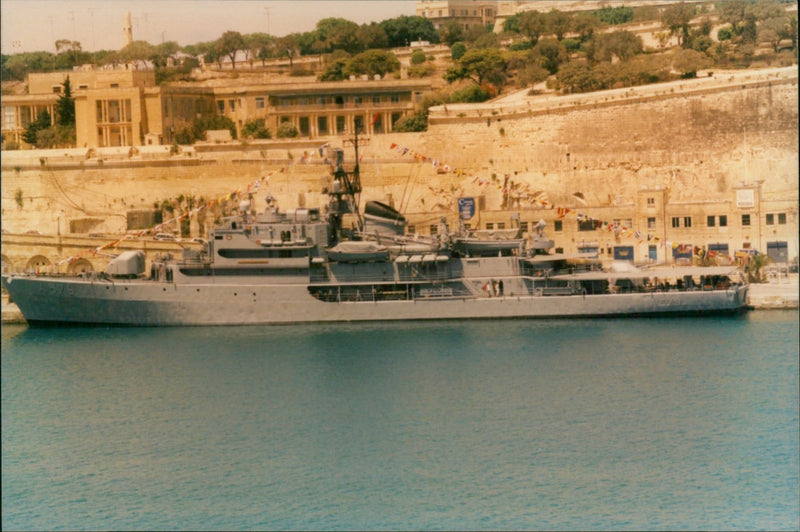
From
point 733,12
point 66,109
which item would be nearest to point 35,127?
point 66,109

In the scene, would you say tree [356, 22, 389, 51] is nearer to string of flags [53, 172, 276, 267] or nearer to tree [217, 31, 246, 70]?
tree [217, 31, 246, 70]

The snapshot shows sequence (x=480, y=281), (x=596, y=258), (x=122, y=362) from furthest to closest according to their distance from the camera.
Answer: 1. (x=596, y=258)
2. (x=480, y=281)
3. (x=122, y=362)

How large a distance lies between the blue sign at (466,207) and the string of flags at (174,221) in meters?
4.47

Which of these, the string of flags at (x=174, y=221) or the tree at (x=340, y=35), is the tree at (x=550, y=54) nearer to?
the tree at (x=340, y=35)

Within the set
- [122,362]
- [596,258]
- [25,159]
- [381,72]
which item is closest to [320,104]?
[381,72]

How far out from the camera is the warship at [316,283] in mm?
28016

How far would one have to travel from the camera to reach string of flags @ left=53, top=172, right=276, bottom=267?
31297mm

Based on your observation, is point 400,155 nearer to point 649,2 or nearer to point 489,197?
point 489,197

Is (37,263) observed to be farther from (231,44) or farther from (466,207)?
(231,44)

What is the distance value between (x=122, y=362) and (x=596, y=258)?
10.7m

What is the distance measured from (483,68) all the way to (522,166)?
375 centimetres

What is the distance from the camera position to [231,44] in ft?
135

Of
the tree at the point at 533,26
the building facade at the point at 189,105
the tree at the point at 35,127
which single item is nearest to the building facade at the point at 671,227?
the building facade at the point at 189,105

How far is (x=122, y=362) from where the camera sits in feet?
79.0
